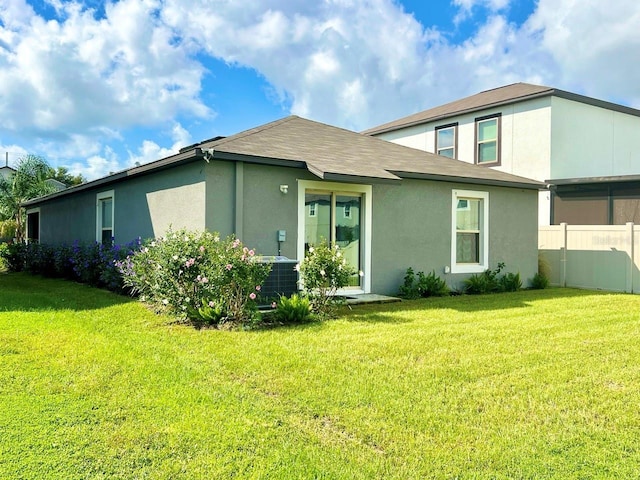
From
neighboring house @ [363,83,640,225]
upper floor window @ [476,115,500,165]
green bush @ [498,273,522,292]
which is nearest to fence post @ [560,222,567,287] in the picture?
neighboring house @ [363,83,640,225]

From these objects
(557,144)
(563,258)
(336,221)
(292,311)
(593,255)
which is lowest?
(292,311)

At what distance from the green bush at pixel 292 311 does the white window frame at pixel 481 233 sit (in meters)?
5.41

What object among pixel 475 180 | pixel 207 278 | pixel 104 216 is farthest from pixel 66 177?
pixel 207 278

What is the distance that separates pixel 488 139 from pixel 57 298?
1469cm

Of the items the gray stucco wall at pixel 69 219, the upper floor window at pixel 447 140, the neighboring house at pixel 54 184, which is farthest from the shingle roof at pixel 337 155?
the neighboring house at pixel 54 184

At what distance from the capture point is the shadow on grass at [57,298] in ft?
28.1

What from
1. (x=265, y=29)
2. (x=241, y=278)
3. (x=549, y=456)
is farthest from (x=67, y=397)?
(x=265, y=29)

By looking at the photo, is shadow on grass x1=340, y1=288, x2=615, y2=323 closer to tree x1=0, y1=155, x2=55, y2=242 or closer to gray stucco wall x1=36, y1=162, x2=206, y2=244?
gray stucco wall x1=36, y1=162, x2=206, y2=244

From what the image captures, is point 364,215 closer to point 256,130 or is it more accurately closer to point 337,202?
point 337,202

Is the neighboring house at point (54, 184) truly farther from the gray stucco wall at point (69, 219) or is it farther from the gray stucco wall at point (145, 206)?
the gray stucco wall at point (145, 206)

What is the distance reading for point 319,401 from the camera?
4.06m

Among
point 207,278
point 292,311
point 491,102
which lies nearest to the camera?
point 207,278

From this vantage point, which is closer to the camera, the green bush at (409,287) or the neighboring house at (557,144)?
the green bush at (409,287)

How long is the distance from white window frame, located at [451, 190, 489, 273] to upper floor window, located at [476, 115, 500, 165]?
232 inches
